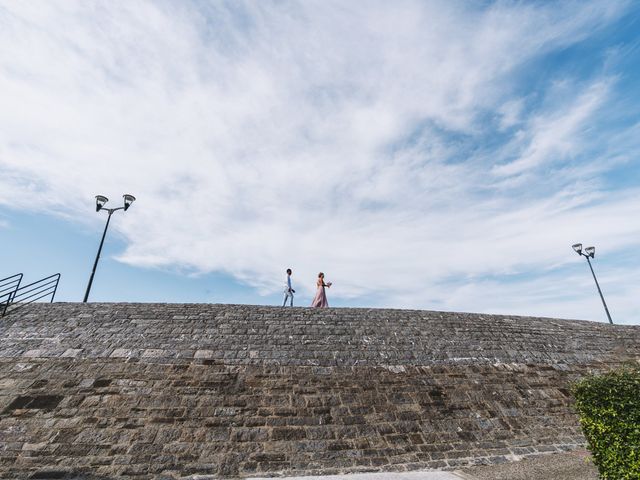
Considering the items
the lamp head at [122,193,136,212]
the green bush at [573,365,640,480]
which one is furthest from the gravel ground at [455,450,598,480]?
the lamp head at [122,193,136,212]

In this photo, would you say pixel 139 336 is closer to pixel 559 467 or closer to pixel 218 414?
pixel 218 414

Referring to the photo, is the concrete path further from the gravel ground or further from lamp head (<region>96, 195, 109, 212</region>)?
lamp head (<region>96, 195, 109, 212</region>)

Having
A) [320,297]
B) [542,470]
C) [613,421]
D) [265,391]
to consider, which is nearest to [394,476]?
[542,470]

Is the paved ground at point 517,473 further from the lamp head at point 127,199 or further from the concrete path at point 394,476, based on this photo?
the lamp head at point 127,199

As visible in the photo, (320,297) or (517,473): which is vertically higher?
(320,297)

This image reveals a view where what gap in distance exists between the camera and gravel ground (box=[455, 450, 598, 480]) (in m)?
4.76

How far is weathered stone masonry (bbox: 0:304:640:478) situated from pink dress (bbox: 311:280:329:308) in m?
2.28

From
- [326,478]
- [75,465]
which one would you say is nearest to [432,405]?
[326,478]

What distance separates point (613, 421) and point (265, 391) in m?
5.61

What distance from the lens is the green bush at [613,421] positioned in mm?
3826

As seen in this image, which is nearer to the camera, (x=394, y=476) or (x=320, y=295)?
(x=394, y=476)

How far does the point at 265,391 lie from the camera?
652 cm

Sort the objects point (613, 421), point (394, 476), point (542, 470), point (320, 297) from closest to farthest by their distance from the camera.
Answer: point (613, 421) < point (394, 476) < point (542, 470) < point (320, 297)

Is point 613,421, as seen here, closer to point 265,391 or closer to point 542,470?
point 542,470
